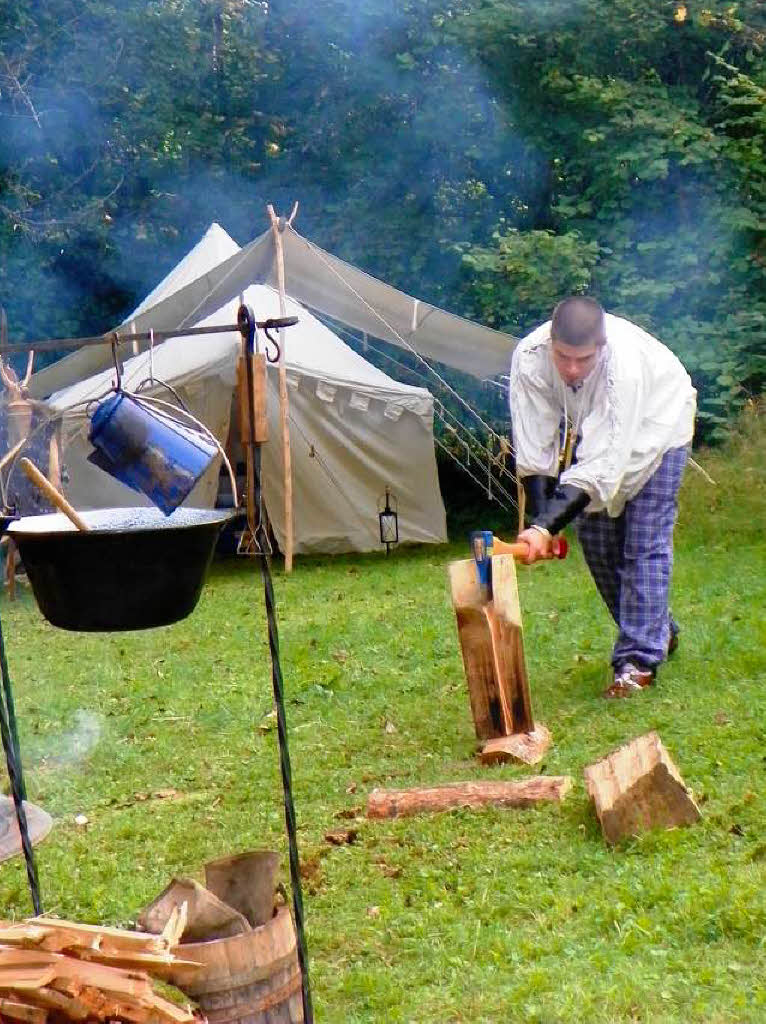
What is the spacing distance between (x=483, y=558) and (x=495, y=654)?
0.39m

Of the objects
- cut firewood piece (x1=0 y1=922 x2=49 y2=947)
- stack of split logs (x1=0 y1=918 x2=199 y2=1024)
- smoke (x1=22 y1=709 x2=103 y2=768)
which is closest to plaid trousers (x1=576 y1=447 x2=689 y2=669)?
smoke (x1=22 y1=709 x2=103 y2=768)

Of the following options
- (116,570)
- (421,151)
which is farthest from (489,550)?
(421,151)

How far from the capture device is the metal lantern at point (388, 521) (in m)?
12.0

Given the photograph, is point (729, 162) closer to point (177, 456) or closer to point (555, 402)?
point (555, 402)

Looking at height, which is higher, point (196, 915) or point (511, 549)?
point (511, 549)

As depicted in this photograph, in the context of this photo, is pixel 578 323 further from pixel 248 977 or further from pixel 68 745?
pixel 248 977

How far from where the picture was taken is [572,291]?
1437 cm

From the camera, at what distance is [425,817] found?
4469 mm

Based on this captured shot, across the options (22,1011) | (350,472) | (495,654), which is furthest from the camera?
(350,472)

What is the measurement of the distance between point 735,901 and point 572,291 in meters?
11.5

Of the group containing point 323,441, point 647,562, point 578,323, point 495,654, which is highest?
point 578,323

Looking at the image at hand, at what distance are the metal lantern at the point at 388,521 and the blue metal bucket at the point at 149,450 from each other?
8808 mm

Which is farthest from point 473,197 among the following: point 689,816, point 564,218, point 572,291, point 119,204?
point 689,816

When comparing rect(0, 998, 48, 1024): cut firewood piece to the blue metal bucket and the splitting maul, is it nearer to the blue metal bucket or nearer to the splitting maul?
the blue metal bucket
